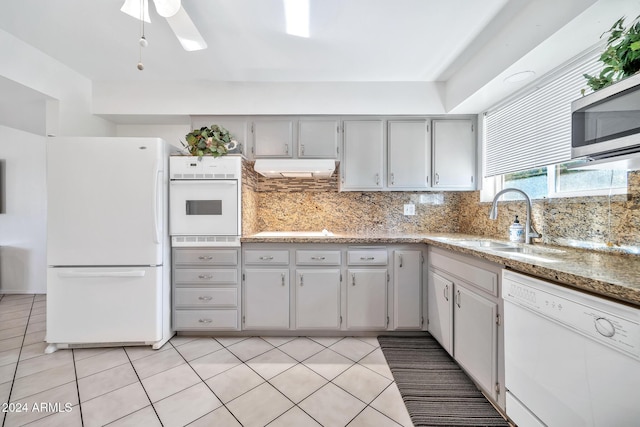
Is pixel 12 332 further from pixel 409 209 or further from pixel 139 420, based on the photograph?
pixel 409 209

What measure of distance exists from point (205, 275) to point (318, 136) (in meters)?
1.72

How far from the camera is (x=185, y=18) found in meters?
1.48

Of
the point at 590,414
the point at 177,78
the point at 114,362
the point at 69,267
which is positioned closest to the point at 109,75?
the point at 177,78

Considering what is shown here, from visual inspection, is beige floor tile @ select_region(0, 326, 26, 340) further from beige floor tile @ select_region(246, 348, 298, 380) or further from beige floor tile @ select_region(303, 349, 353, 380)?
beige floor tile @ select_region(303, 349, 353, 380)

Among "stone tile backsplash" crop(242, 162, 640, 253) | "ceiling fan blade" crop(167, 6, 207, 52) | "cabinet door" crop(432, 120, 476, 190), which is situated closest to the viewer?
"ceiling fan blade" crop(167, 6, 207, 52)

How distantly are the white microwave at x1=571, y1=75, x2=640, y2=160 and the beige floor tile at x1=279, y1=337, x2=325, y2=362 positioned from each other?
2078 millimetres

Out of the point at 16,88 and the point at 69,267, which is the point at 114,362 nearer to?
the point at 69,267

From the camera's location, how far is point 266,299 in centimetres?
226

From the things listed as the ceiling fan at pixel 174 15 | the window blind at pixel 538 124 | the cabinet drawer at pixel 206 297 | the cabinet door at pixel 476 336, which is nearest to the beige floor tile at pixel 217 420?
the cabinet drawer at pixel 206 297

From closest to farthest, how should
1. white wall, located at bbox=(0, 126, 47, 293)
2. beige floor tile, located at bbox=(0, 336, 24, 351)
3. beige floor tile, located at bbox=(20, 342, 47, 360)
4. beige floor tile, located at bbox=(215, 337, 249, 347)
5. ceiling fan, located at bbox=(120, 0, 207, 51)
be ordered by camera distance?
1. ceiling fan, located at bbox=(120, 0, 207, 51)
2. beige floor tile, located at bbox=(20, 342, 47, 360)
3. beige floor tile, located at bbox=(0, 336, 24, 351)
4. beige floor tile, located at bbox=(215, 337, 249, 347)
5. white wall, located at bbox=(0, 126, 47, 293)

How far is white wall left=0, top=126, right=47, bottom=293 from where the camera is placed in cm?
342

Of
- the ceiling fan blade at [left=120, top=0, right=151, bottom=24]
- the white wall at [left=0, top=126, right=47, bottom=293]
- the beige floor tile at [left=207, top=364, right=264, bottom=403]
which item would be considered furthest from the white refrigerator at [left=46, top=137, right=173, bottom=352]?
the white wall at [left=0, top=126, right=47, bottom=293]

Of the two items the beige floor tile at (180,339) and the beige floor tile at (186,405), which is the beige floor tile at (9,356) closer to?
the beige floor tile at (180,339)

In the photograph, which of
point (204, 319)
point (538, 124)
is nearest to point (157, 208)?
point (204, 319)
